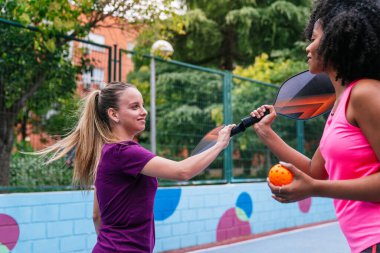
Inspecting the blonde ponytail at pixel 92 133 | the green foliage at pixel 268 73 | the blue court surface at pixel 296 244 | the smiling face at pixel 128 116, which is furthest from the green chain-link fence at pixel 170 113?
the green foliage at pixel 268 73

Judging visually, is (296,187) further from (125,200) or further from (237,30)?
(237,30)

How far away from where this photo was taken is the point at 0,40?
213 inches

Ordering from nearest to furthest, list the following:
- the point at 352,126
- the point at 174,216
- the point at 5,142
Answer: the point at 352,126 → the point at 5,142 → the point at 174,216

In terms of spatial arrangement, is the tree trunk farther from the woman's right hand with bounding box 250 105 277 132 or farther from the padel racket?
the woman's right hand with bounding box 250 105 277 132

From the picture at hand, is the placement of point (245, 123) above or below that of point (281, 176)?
above

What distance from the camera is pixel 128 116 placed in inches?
112

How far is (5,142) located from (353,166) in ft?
16.4

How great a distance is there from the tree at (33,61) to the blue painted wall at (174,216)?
0.82m

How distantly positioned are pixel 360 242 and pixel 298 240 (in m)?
6.05

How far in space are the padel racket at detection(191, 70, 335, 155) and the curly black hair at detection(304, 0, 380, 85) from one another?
0.46 m

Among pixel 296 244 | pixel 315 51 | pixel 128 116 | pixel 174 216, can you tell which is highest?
pixel 315 51

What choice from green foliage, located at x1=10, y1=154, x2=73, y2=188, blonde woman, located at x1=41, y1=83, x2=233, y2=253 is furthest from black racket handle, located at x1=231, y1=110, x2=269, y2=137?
green foliage, located at x1=10, y1=154, x2=73, y2=188

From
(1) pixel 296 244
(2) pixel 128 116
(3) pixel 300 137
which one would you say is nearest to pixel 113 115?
(2) pixel 128 116

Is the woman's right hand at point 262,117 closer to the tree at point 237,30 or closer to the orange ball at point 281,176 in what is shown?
the orange ball at point 281,176
